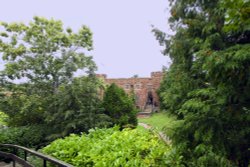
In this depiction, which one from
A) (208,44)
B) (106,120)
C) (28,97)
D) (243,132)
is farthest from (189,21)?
(28,97)

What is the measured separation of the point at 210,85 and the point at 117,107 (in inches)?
262

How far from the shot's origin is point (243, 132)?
3.45m

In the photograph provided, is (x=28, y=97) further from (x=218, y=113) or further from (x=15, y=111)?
(x=218, y=113)

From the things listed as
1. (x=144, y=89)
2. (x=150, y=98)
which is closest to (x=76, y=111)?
(x=144, y=89)

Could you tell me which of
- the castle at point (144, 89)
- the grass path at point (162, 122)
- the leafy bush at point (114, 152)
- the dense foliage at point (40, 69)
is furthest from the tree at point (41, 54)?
the castle at point (144, 89)

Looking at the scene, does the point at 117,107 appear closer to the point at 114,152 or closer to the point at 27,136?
the point at 27,136

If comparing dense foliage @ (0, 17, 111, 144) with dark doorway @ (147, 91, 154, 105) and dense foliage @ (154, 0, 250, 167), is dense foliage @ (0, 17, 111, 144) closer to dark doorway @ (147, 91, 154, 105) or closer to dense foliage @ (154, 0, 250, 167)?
dense foliage @ (154, 0, 250, 167)

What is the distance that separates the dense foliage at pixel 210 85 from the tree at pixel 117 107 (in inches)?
230

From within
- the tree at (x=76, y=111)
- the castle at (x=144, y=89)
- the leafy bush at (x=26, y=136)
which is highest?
the castle at (x=144, y=89)

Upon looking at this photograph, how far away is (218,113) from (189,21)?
1.37m

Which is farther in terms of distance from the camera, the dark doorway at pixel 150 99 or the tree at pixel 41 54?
the dark doorway at pixel 150 99

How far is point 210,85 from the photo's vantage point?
363 cm

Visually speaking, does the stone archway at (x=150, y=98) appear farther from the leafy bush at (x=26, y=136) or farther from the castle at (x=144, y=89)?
the leafy bush at (x=26, y=136)

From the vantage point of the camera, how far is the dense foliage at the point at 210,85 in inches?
126
